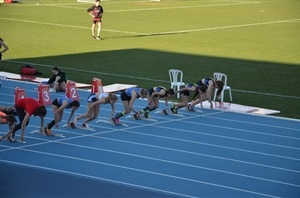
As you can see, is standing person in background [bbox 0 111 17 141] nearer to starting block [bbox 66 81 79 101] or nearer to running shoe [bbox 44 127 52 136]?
running shoe [bbox 44 127 52 136]

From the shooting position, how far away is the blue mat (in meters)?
13.8

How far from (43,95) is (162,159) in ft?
16.4

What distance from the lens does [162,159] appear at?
1575 centimetres

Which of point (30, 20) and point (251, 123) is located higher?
point (30, 20)

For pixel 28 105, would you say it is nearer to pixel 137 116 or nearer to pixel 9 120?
pixel 9 120

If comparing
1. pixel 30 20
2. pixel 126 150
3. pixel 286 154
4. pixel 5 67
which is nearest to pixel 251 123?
pixel 286 154

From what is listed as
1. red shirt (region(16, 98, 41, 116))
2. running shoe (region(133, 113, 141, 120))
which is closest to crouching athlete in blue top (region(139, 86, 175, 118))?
running shoe (region(133, 113, 141, 120))

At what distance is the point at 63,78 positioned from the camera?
21.5 m

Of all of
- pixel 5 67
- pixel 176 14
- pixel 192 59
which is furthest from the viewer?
pixel 176 14

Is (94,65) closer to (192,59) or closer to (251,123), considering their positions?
(192,59)

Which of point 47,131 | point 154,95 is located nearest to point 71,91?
point 154,95

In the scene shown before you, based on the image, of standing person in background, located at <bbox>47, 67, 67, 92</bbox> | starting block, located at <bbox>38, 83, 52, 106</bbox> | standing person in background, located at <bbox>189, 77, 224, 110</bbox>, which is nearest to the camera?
starting block, located at <bbox>38, 83, 52, 106</bbox>

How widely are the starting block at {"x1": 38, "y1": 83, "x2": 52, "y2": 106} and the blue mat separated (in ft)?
1.56

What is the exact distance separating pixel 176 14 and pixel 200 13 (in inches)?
67.7
